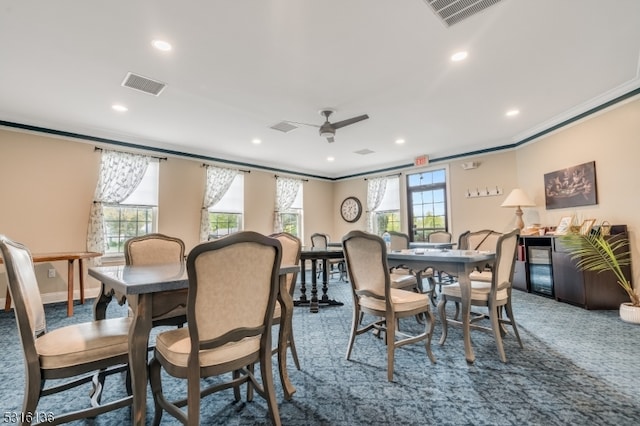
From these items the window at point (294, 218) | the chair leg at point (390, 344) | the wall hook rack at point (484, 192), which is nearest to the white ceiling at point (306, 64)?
the wall hook rack at point (484, 192)

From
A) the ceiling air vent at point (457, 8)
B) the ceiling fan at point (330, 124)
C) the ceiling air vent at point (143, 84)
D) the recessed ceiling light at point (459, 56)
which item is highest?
the recessed ceiling light at point (459, 56)

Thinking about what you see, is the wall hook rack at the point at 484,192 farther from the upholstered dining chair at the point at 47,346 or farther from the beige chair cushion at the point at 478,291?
the upholstered dining chair at the point at 47,346

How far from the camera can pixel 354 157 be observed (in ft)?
22.2

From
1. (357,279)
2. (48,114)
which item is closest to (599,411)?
(357,279)

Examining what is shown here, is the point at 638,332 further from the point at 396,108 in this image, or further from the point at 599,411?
the point at 396,108

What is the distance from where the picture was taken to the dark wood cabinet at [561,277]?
3.78 m

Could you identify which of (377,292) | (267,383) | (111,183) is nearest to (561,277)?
(377,292)

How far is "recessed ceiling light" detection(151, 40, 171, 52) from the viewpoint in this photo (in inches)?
104

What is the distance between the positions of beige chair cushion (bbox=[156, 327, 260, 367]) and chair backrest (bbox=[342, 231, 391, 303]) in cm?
103


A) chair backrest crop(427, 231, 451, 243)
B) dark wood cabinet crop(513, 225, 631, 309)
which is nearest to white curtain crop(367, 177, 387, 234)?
chair backrest crop(427, 231, 451, 243)

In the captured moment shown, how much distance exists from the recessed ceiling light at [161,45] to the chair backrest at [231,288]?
2.19 m

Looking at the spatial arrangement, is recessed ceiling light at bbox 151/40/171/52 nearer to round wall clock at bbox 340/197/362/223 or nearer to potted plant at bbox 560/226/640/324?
potted plant at bbox 560/226/640/324

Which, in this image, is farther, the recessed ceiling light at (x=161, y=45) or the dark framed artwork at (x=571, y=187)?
the dark framed artwork at (x=571, y=187)

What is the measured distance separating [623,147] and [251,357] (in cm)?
484
